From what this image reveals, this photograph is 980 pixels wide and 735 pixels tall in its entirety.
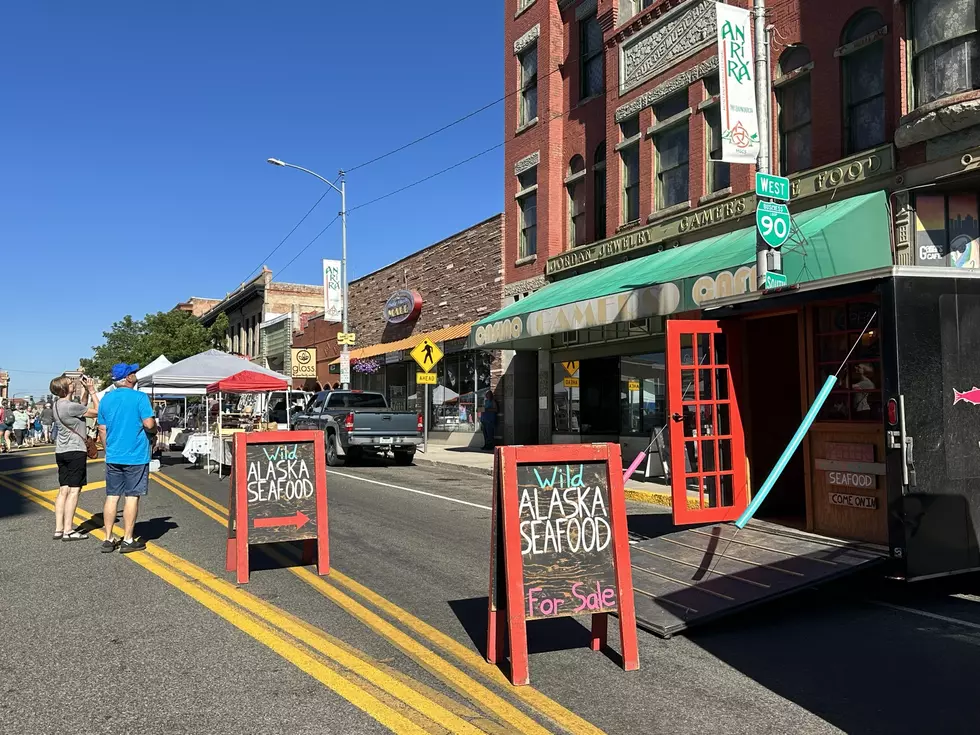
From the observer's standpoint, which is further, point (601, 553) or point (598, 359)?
point (598, 359)

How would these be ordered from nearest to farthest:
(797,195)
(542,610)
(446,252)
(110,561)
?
(542,610), (110,561), (797,195), (446,252)

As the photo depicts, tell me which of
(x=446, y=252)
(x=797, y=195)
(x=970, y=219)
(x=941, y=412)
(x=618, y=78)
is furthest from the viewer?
(x=446, y=252)

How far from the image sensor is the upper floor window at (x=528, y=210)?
2238cm

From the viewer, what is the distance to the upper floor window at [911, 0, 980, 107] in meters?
10.9

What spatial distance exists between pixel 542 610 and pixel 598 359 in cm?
1523

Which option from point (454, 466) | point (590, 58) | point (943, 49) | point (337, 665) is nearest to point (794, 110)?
point (943, 49)

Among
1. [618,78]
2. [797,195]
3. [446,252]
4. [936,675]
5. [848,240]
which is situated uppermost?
[618,78]

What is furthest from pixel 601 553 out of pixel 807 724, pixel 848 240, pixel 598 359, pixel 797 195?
pixel 598 359

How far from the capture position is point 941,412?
599cm

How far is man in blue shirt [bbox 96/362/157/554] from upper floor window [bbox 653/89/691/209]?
12.2 metres

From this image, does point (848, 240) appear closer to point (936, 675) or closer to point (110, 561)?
point (936, 675)

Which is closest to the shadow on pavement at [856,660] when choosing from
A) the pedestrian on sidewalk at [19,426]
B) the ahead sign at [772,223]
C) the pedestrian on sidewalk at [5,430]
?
the ahead sign at [772,223]

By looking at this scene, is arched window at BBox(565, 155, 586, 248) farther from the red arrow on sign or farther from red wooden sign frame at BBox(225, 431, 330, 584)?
the red arrow on sign

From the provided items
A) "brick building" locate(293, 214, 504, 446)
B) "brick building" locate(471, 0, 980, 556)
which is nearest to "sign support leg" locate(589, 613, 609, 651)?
"brick building" locate(471, 0, 980, 556)
